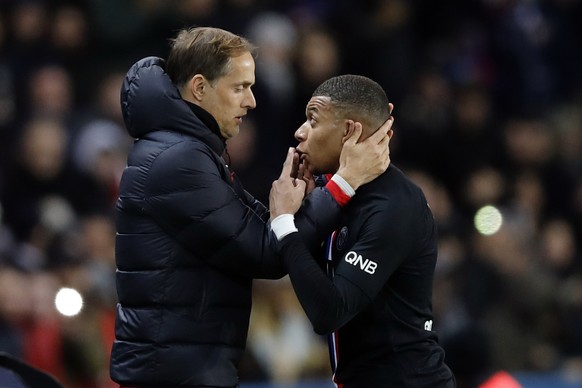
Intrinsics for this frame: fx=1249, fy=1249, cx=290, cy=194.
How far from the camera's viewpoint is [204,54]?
13.8ft

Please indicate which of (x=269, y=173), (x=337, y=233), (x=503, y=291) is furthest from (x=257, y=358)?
(x=337, y=233)

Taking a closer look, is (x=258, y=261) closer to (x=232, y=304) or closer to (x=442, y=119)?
(x=232, y=304)

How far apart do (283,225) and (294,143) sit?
475 centimetres

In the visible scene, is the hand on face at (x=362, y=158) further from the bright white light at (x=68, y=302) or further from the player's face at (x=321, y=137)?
the bright white light at (x=68, y=302)

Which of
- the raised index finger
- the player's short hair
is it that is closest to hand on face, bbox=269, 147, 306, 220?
the raised index finger

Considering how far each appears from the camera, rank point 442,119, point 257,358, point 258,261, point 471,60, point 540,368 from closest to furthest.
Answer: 1. point 258,261
2. point 257,358
3. point 540,368
4. point 442,119
5. point 471,60

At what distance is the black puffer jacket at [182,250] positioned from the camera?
13.3 feet

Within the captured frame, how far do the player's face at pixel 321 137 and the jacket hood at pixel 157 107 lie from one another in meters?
0.32

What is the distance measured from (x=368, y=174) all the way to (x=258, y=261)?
0.47m

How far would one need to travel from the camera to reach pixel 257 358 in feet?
25.4

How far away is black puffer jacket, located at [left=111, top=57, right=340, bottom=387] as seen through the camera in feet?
13.3

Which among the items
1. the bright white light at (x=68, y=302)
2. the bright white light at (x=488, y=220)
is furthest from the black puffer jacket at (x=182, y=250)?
the bright white light at (x=488, y=220)

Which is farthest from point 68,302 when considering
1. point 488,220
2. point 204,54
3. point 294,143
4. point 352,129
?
point 488,220

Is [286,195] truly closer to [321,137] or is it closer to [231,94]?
[321,137]
